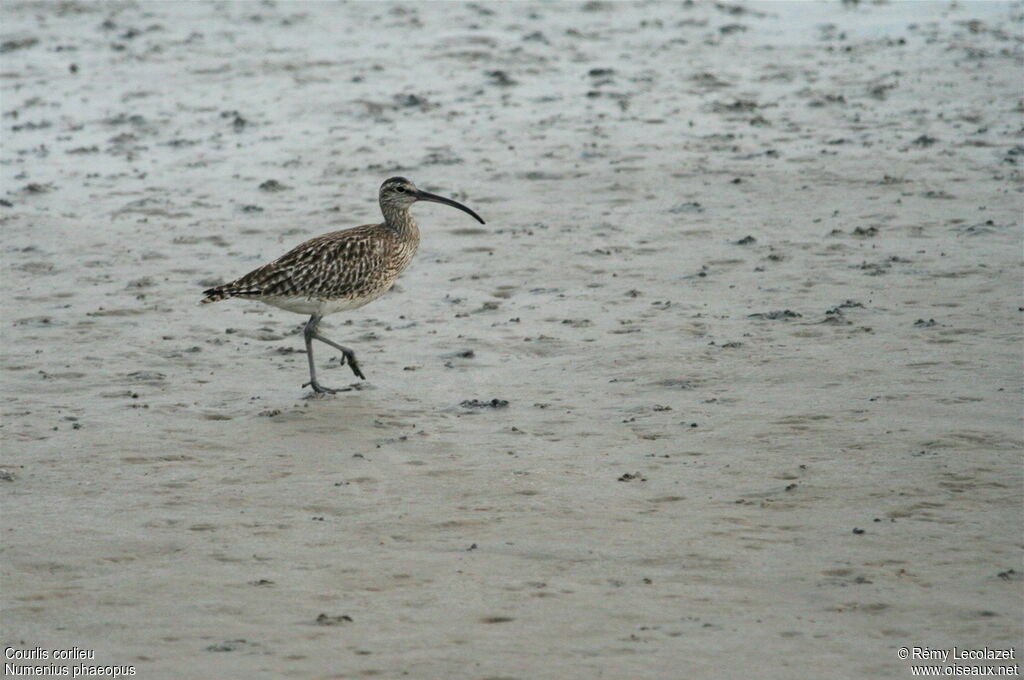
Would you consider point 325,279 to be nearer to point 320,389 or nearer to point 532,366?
point 320,389

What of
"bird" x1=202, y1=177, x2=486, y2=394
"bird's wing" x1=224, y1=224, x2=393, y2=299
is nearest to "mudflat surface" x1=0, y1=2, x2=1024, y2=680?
"bird" x1=202, y1=177, x2=486, y2=394

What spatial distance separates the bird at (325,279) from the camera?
10.4m

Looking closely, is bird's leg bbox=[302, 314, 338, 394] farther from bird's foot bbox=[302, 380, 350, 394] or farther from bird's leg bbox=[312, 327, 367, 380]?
bird's leg bbox=[312, 327, 367, 380]

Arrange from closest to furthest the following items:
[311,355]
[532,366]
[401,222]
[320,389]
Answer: [320,389], [311,355], [532,366], [401,222]

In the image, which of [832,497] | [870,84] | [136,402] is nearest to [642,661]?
[832,497]

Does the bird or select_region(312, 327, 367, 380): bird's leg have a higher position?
the bird

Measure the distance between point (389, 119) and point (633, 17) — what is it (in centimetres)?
636

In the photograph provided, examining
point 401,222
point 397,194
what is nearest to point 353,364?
point 401,222

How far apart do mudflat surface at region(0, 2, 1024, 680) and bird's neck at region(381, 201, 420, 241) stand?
687 mm

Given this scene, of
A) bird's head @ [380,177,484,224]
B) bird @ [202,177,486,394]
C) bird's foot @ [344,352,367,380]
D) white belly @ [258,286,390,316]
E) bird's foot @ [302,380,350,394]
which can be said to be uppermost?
bird's head @ [380,177,484,224]

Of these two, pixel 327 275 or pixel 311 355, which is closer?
pixel 311 355

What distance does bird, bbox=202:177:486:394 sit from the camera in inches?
411

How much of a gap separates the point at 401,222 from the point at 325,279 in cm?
111

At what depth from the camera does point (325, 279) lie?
10.5m
